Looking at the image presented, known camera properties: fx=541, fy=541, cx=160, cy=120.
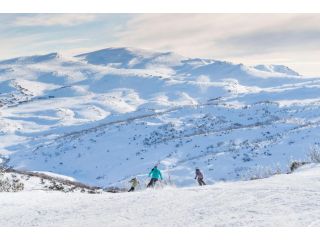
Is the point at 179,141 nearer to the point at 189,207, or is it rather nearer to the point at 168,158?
the point at 168,158

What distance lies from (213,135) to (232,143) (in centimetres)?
583

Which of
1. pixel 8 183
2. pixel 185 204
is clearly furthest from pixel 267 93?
pixel 185 204

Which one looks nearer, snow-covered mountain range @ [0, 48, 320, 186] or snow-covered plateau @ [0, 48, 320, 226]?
snow-covered plateau @ [0, 48, 320, 226]

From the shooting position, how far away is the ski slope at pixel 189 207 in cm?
1573

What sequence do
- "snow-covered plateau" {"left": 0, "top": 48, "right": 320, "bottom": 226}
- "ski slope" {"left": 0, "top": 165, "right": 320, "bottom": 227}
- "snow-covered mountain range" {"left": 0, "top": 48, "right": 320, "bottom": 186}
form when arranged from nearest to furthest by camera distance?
"ski slope" {"left": 0, "top": 165, "right": 320, "bottom": 227} → "snow-covered plateau" {"left": 0, "top": 48, "right": 320, "bottom": 226} → "snow-covered mountain range" {"left": 0, "top": 48, "right": 320, "bottom": 186}

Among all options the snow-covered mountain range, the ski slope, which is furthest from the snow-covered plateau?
the snow-covered mountain range

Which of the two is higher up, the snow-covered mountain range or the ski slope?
the ski slope

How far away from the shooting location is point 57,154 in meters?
78.9

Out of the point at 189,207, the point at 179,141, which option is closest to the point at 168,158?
the point at 179,141

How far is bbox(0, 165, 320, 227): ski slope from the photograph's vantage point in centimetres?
1573

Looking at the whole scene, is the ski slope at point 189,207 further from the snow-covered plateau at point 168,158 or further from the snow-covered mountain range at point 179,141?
the snow-covered mountain range at point 179,141

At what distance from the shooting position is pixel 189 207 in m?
17.8

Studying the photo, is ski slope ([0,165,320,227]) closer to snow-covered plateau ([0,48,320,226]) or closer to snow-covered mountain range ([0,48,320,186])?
snow-covered plateau ([0,48,320,226])

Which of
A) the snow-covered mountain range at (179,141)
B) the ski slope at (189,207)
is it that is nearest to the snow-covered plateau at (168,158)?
the ski slope at (189,207)
